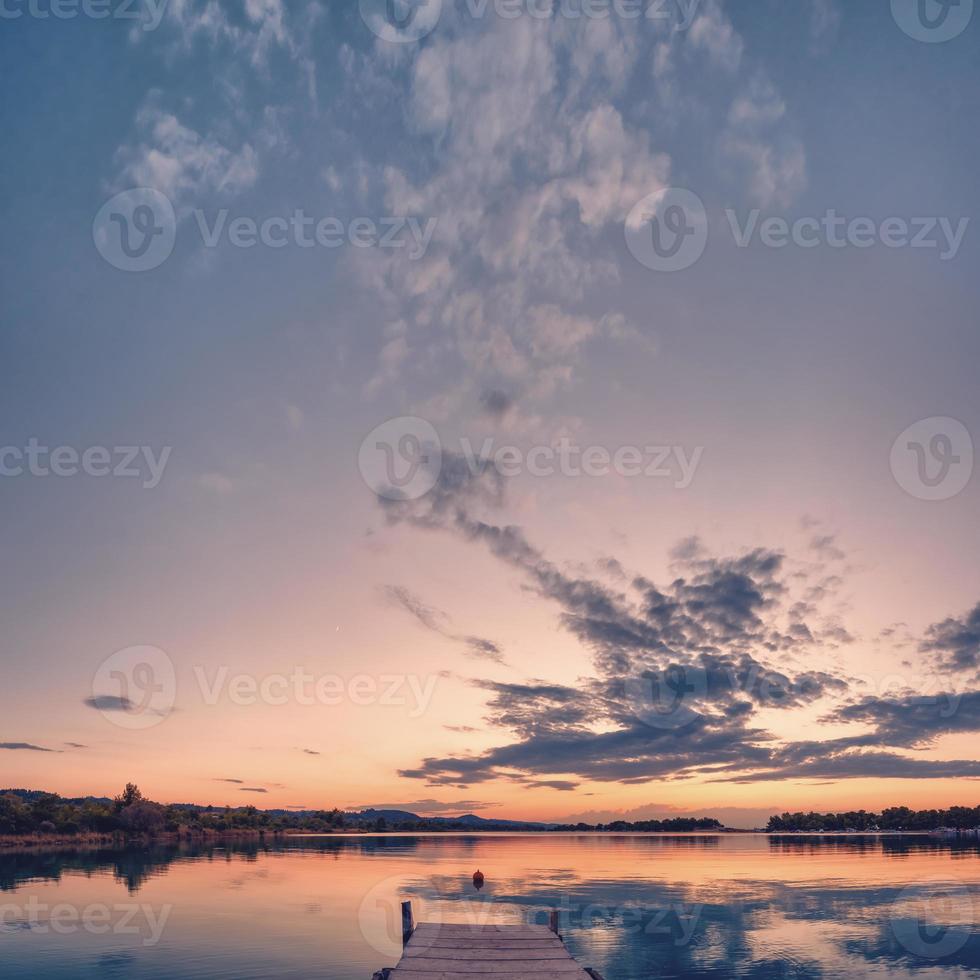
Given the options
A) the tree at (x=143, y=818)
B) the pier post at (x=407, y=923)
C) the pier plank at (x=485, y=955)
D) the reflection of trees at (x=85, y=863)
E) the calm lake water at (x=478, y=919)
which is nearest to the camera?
the pier plank at (x=485, y=955)

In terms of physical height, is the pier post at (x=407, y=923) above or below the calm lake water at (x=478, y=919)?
above

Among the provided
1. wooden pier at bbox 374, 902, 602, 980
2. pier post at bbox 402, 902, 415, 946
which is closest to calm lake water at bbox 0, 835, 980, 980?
pier post at bbox 402, 902, 415, 946

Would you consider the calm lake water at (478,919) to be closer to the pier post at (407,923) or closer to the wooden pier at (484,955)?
the pier post at (407,923)

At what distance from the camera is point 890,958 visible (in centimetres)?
3769

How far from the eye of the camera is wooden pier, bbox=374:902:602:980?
21.6 metres

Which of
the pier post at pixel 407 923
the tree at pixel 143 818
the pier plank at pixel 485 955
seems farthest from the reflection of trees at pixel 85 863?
the pier plank at pixel 485 955

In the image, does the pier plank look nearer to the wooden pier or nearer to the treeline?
the wooden pier

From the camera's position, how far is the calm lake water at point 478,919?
35.8 m

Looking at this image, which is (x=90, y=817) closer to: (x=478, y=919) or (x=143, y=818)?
(x=143, y=818)

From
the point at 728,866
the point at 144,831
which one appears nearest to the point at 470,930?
the point at 728,866

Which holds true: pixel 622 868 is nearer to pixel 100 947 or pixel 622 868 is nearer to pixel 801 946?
pixel 801 946

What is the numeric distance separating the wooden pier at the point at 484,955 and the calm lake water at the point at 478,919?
8795 mm

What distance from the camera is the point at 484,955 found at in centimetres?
2367

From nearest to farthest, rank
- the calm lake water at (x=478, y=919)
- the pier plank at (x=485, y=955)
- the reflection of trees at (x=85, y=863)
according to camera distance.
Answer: the pier plank at (x=485, y=955) < the calm lake water at (x=478, y=919) < the reflection of trees at (x=85, y=863)
